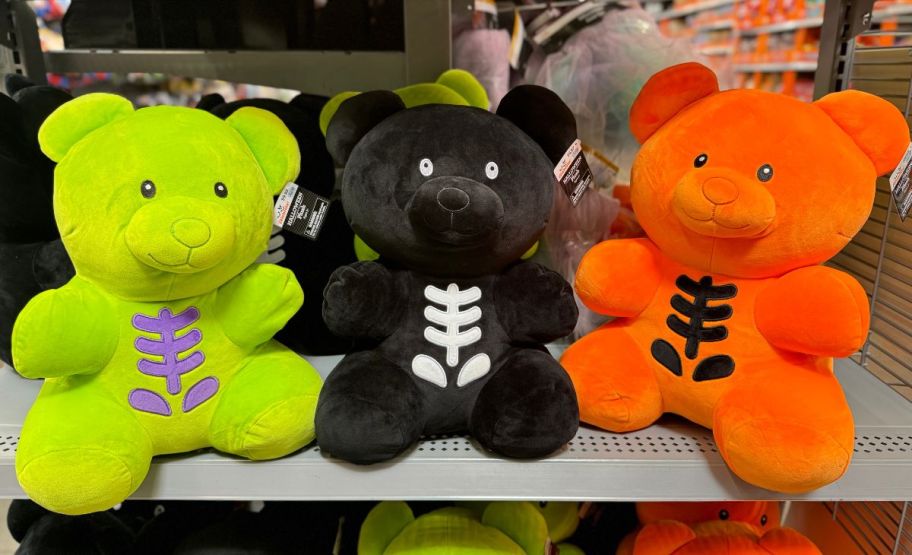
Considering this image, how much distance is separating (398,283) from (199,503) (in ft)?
1.84

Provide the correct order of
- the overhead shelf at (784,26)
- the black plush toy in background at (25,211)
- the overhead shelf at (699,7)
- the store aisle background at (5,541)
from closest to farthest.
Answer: the black plush toy in background at (25,211) < the store aisle background at (5,541) < the overhead shelf at (784,26) < the overhead shelf at (699,7)

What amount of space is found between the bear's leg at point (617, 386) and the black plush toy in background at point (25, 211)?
0.65 m

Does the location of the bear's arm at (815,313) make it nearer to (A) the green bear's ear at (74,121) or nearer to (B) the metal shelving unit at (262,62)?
(B) the metal shelving unit at (262,62)

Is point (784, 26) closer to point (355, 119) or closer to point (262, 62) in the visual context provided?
point (262, 62)

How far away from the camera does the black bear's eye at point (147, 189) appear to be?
65 centimetres

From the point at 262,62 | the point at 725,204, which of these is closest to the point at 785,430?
A: the point at 725,204

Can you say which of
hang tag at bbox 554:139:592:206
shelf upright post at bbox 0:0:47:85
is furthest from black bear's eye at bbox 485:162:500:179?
shelf upright post at bbox 0:0:47:85

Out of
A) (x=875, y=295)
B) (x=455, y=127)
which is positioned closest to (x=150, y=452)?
(x=455, y=127)

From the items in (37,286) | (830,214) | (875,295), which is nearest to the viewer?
(830,214)

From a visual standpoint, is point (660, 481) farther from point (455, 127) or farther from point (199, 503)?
point (199, 503)

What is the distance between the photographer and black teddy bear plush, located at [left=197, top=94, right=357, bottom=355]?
92cm

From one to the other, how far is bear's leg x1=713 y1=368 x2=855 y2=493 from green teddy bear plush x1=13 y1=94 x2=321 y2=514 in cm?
45

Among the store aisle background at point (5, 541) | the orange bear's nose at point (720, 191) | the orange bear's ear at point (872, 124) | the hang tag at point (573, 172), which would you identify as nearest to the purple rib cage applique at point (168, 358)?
the hang tag at point (573, 172)

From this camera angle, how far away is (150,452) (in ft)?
2.29
